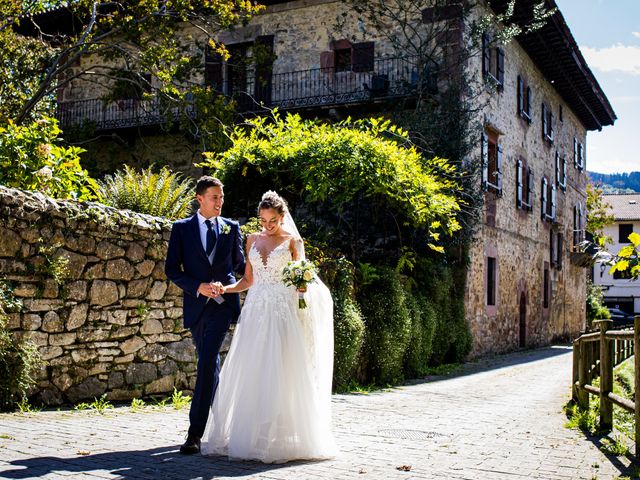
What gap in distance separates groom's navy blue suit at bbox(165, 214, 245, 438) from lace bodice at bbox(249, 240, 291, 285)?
184 millimetres

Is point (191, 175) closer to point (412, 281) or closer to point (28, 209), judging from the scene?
point (412, 281)

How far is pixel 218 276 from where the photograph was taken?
5.69 meters

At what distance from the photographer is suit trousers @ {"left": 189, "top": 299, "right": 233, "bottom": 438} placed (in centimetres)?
536

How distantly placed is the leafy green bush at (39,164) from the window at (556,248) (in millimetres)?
20808

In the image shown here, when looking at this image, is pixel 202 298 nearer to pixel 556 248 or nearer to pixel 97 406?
pixel 97 406

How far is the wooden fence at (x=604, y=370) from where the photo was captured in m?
5.74

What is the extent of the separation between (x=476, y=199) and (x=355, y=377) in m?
7.07

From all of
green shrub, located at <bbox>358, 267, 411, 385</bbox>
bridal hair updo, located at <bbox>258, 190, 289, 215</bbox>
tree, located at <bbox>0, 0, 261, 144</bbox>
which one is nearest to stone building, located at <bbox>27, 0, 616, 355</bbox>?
tree, located at <bbox>0, 0, 261, 144</bbox>

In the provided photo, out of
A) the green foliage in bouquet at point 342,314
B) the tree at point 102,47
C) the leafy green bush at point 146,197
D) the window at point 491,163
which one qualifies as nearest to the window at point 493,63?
the window at point 491,163

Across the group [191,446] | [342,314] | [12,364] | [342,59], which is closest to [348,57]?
[342,59]

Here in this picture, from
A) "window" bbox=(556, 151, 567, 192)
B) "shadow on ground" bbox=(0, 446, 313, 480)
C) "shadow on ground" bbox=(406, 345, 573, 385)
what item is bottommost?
"shadow on ground" bbox=(406, 345, 573, 385)

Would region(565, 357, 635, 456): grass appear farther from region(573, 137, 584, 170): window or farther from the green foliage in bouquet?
region(573, 137, 584, 170): window

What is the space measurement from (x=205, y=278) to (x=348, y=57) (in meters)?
13.6

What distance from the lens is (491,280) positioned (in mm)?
19922
